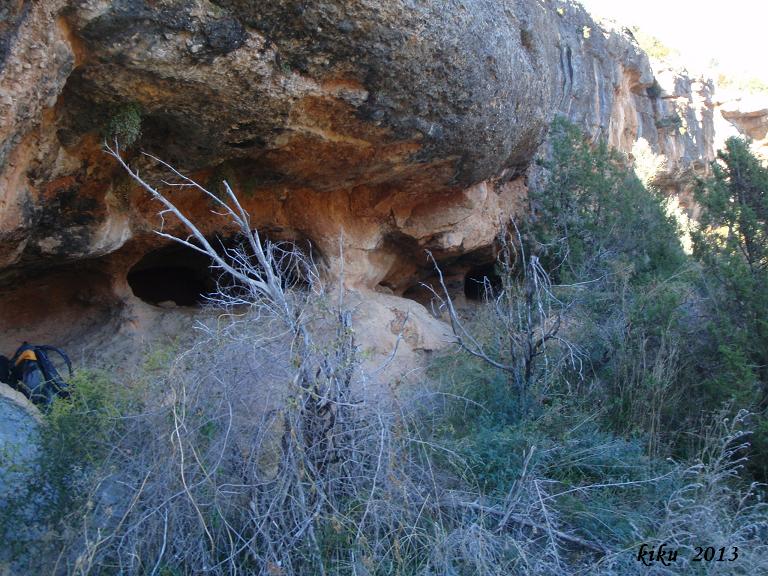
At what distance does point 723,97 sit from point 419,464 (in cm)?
1883

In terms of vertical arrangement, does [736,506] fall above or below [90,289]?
above

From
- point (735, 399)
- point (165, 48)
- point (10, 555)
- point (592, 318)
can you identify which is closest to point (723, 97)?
point (592, 318)

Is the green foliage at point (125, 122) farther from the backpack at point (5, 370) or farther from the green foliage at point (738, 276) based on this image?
the green foliage at point (738, 276)

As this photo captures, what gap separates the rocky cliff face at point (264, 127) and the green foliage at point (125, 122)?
0.05ft

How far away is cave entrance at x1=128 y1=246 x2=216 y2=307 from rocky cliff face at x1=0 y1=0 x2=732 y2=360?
0.16ft

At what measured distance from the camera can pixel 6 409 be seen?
4.28m

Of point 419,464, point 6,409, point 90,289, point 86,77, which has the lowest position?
point 90,289

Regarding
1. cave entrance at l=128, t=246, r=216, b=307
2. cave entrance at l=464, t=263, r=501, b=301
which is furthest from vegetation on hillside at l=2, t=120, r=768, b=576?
cave entrance at l=464, t=263, r=501, b=301

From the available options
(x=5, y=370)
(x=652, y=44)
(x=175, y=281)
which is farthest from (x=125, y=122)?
(x=652, y=44)

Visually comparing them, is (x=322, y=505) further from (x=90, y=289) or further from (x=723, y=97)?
(x=723, y=97)

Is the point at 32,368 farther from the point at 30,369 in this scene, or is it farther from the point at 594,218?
the point at 594,218

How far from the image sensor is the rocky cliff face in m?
4.33

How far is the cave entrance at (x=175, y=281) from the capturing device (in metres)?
7.57

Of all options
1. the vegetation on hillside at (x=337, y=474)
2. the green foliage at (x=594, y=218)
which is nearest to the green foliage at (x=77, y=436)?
the vegetation on hillside at (x=337, y=474)
